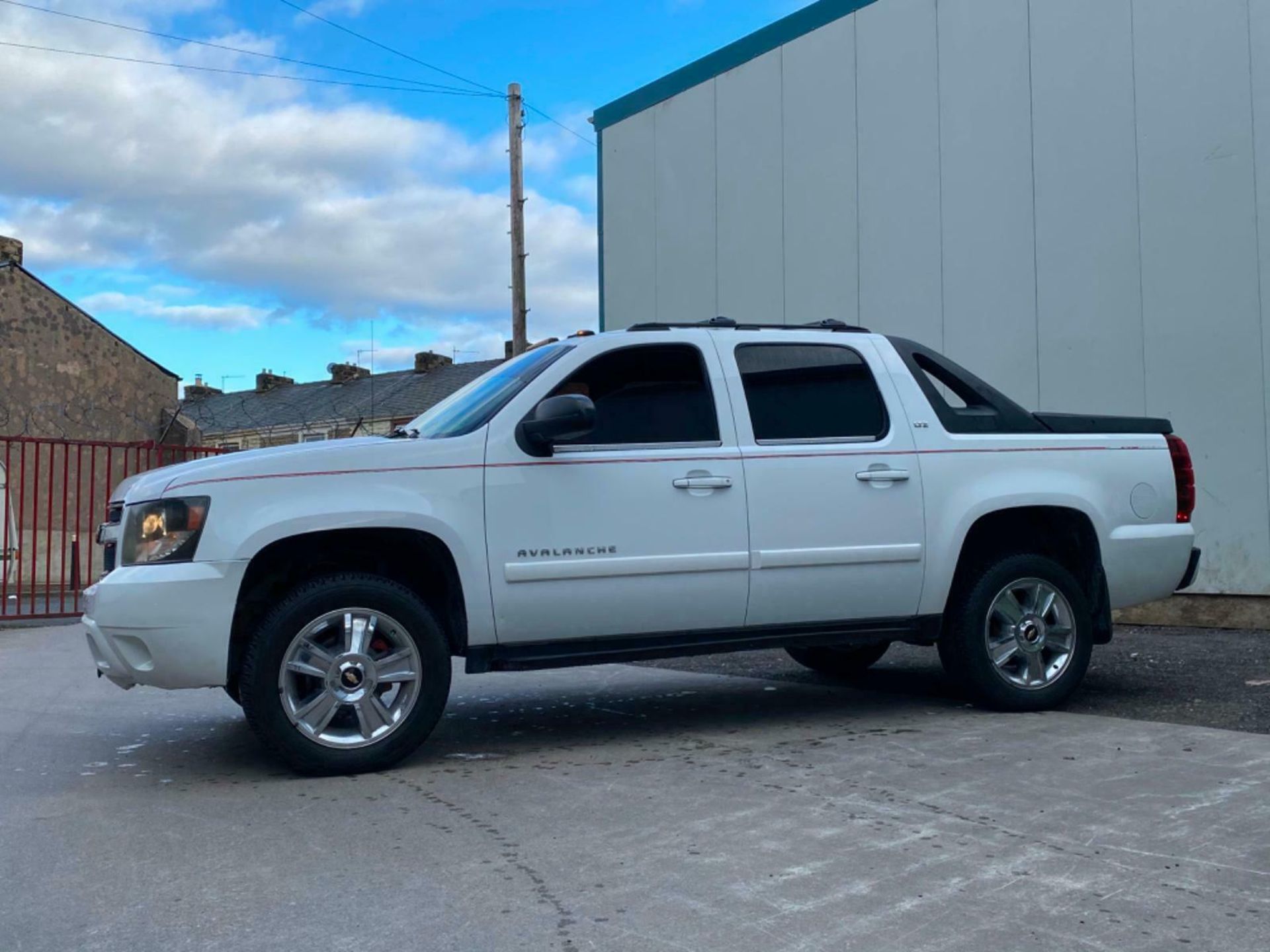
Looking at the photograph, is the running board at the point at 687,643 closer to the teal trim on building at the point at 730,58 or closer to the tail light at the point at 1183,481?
the tail light at the point at 1183,481

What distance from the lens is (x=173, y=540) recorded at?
5.03m

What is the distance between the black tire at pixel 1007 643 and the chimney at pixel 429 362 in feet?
127

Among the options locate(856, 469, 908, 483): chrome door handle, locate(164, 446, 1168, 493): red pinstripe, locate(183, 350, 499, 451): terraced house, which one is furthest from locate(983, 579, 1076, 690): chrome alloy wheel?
→ locate(183, 350, 499, 451): terraced house

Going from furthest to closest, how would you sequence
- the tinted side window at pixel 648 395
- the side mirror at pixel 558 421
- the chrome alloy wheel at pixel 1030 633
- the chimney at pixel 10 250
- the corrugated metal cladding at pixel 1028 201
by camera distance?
1. the chimney at pixel 10 250
2. the corrugated metal cladding at pixel 1028 201
3. the chrome alloy wheel at pixel 1030 633
4. the tinted side window at pixel 648 395
5. the side mirror at pixel 558 421

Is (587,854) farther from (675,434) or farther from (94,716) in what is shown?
(94,716)

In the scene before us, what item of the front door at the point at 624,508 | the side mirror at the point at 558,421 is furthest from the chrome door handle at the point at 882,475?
the side mirror at the point at 558,421

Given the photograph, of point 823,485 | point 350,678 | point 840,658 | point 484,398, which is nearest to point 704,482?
point 823,485

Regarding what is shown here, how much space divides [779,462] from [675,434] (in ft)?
1.70

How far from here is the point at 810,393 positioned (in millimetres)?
6172

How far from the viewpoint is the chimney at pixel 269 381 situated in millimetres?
50000

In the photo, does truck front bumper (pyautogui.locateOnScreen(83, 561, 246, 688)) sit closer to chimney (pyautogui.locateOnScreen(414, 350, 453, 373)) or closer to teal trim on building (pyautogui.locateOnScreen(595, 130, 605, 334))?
teal trim on building (pyautogui.locateOnScreen(595, 130, 605, 334))

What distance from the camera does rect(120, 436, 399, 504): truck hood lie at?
507cm

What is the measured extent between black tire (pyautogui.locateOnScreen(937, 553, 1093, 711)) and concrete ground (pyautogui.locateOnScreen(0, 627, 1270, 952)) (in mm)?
127

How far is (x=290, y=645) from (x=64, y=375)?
62.1ft
